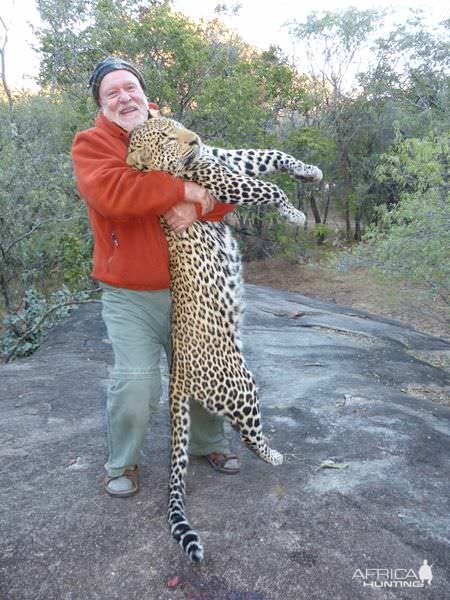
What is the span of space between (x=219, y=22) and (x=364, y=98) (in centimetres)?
542

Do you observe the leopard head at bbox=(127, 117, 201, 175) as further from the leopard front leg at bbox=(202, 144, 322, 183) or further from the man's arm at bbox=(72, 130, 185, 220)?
the leopard front leg at bbox=(202, 144, 322, 183)

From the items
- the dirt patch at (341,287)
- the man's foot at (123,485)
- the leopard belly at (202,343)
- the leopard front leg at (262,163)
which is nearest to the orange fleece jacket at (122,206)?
the leopard belly at (202,343)

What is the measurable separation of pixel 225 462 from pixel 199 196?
1.75m

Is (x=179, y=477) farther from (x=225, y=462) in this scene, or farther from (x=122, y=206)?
(x=122, y=206)

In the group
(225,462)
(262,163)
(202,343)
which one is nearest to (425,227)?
(262,163)

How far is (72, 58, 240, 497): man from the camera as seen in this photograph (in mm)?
3041

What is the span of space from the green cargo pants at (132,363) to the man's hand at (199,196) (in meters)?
0.59

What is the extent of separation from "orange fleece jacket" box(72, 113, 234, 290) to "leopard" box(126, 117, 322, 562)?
8cm

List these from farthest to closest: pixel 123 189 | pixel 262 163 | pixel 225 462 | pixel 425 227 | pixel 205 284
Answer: pixel 425 227
pixel 225 462
pixel 262 163
pixel 205 284
pixel 123 189

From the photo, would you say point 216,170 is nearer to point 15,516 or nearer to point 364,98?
point 15,516

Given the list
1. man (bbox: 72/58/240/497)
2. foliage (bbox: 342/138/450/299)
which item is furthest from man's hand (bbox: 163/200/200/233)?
foliage (bbox: 342/138/450/299)

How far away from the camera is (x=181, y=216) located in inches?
124

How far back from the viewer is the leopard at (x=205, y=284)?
125 inches

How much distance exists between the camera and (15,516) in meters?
3.28
